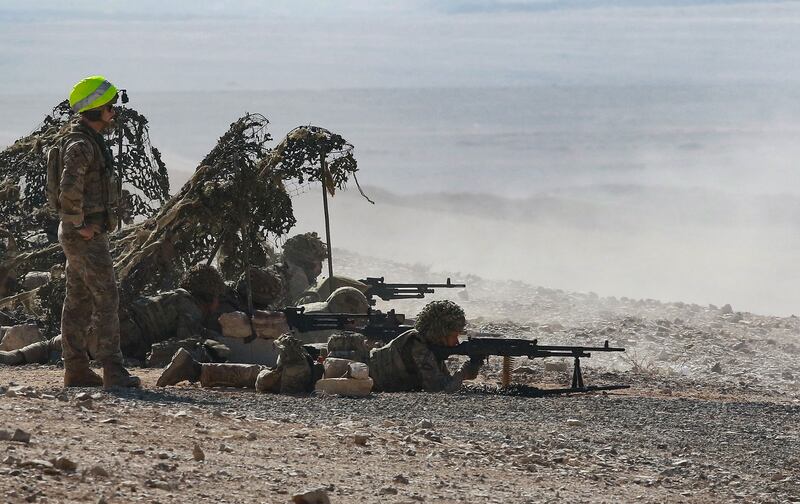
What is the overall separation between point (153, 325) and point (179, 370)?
218cm

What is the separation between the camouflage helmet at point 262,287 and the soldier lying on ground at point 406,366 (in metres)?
2.28

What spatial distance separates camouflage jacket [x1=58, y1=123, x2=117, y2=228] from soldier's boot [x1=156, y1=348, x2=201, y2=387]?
1468 mm

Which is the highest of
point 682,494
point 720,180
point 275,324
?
point 720,180

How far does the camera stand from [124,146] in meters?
16.0

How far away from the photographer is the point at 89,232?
32.6 ft

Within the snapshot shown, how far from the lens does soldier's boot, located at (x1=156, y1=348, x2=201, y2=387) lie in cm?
1124

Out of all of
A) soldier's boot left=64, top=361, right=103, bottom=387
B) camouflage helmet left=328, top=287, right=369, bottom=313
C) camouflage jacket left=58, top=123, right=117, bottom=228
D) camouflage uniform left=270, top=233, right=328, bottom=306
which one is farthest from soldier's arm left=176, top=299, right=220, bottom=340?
camouflage uniform left=270, top=233, right=328, bottom=306

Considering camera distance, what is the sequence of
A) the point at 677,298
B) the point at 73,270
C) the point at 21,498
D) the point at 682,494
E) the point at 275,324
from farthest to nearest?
1. the point at 677,298
2. the point at 275,324
3. the point at 73,270
4. the point at 682,494
5. the point at 21,498

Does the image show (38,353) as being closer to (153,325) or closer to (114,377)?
(153,325)

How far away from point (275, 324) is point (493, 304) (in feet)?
27.3

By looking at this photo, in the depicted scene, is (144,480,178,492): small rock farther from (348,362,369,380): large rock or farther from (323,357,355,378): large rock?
(323,357,355,378): large rock

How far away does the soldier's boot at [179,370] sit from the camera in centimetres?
1124

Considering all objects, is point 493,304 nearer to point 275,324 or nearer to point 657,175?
point 275,324

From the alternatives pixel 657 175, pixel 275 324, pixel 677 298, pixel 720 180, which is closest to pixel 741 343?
pixel 275 324
